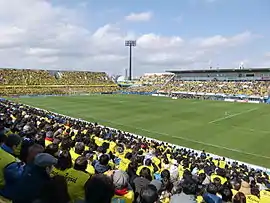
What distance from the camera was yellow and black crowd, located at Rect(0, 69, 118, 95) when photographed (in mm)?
78812

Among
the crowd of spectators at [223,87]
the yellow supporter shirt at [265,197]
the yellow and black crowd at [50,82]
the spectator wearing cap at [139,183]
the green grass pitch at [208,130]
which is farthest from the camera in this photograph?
the yellow and black crowd at [50,82]

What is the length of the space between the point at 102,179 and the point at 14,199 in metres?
1.68

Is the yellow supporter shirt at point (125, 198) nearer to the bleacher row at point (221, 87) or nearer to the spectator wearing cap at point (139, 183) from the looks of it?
the spectator wearing cap at point (139, 183)

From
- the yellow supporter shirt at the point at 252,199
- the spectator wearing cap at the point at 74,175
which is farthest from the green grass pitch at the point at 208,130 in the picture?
the spectator wearing cap at the point at 74,175

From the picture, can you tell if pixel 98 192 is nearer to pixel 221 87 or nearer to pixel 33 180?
pixel 33 180

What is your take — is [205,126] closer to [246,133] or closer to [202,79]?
[246,133]

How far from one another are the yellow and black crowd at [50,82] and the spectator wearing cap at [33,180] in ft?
242

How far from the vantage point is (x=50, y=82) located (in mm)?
90625

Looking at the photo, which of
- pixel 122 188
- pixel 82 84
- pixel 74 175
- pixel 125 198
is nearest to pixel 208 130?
pixel 122 188

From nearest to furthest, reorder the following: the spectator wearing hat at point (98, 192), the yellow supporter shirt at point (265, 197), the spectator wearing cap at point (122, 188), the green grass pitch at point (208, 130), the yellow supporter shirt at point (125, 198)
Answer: the spectator wearing hat at point (98, 192) < the yellow supporter shirt at point (125, 198) < the spectator wearing cap at point (122, 188) < the yellow supporter shirt at point (265, 197) < the green grass pitch at point (208, 130)

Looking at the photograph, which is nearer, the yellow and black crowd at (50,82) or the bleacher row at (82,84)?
the bleacher row at (82,84)

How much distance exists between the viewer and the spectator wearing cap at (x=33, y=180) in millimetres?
4117

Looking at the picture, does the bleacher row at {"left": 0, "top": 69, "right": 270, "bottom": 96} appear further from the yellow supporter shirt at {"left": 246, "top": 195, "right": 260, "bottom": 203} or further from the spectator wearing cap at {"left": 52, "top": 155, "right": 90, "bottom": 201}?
the spectator wearing cap at {"left": 52, "top": 155, "right": 90, "bottom": 201}

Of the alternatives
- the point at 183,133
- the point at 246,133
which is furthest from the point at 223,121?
the point at 183,133
